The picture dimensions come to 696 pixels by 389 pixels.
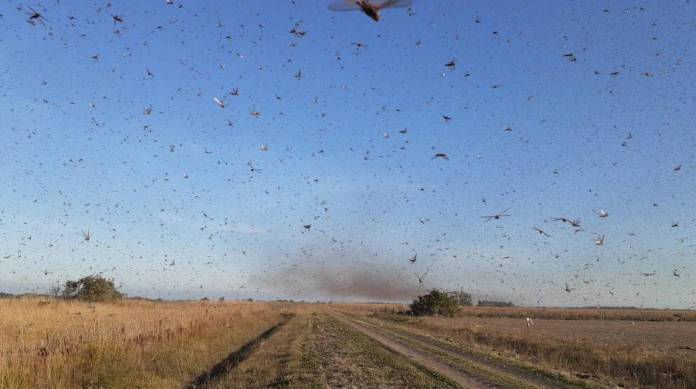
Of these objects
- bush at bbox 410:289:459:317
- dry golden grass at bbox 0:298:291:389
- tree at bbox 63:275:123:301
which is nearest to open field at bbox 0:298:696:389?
dry golden grass at bbox 0:298:291:389

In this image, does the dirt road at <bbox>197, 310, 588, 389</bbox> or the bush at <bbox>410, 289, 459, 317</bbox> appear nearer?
the dirt road at <bbox>197, 310, 588, 389</bbox>

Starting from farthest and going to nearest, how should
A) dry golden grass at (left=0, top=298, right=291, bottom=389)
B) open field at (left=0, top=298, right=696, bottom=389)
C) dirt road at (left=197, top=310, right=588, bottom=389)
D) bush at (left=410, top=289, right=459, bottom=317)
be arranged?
1. bush at (left=410, top=289, right=459, bottom=317)
2. dirt road at (left=197, top=310, right=588, bottom=389)
3. open field at (left=0, top=298, right=696, bottom=389)
4. dry golden grass at (left=0, top=298, right=291, bottom=389)

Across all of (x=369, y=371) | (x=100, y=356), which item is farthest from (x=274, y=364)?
(x=100, y=356)

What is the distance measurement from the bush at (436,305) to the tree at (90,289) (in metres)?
51.7

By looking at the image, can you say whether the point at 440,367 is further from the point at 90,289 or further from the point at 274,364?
the point at 90,289

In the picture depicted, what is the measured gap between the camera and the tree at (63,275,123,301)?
6197 cm

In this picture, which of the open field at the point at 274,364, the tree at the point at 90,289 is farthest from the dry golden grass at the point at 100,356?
the tree at the point at 90,289

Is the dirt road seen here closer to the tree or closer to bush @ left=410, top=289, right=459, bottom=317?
the tree

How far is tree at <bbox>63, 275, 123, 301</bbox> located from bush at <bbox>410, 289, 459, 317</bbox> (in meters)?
51.7

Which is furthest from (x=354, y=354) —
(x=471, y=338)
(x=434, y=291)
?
(x=434, y=291)

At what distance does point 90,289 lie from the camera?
62344mm

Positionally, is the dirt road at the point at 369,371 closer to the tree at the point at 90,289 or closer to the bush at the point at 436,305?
the tree at the point at 90,289

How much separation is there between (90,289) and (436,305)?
5585 centimetres

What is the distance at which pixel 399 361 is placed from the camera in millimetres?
18734
